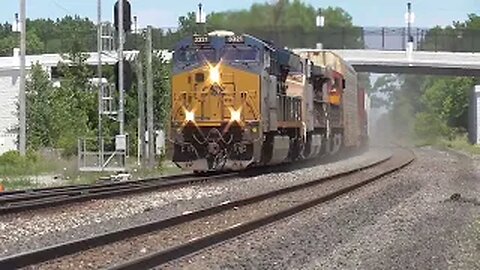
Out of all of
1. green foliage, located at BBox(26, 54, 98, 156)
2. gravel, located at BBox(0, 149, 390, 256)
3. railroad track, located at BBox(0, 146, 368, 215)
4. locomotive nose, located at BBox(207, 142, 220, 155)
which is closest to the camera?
gravel, located at BBox(0, 149, 390, 256)

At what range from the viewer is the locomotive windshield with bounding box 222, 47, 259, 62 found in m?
25.8

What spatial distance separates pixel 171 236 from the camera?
1237cm

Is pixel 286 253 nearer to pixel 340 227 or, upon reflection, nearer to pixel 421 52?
pixel 340 227

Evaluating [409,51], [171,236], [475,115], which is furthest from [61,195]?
[475,115]

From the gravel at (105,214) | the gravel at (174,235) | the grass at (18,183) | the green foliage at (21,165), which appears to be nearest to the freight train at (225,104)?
the gravel at (105,214)

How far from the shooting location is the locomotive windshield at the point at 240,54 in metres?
25.8

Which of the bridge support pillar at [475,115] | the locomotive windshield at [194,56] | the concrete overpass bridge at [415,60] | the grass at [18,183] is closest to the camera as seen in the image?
the grass at [18,183]

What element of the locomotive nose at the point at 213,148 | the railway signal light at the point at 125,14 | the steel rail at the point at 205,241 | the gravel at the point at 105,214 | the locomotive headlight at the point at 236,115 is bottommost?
the gravel at the point at 105,214

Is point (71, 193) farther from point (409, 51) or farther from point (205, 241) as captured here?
point (409, 51)

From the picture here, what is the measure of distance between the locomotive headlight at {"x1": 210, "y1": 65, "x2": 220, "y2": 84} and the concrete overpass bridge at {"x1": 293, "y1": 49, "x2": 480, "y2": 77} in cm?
3710

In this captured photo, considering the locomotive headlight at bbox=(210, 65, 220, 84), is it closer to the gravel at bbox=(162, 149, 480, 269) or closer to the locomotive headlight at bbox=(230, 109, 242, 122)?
the locomotive headlight at bbox=(230, 109, 242, 122)

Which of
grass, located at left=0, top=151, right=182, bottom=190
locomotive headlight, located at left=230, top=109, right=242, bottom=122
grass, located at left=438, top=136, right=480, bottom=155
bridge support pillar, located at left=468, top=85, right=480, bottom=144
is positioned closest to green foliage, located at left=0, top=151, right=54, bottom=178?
grass, located at left=0, top=151, right=182, bottom=190

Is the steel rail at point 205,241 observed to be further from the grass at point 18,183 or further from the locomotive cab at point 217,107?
the grass at point 18,183

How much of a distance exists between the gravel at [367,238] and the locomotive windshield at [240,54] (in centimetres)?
711
